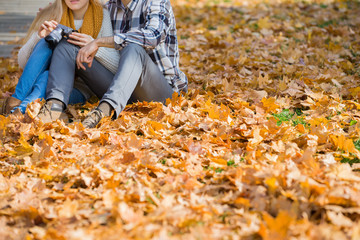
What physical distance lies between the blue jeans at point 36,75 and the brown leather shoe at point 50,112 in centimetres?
19

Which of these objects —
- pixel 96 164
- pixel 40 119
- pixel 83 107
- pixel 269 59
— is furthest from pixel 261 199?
pixel 269 59

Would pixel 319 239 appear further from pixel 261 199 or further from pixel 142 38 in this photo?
pixel 142 38

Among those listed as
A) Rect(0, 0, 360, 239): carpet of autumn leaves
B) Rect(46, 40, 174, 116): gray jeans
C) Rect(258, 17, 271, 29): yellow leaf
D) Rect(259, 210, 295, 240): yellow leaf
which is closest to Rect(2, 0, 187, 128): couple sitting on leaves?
Rect(46, 40, 174, 116): gray jeans

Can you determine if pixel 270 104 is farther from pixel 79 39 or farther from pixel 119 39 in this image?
pixel 79 39

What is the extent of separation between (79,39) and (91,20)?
0.35 meters

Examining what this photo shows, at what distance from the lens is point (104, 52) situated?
2.86 meters

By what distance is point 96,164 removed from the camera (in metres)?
1.98

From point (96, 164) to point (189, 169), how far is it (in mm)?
465

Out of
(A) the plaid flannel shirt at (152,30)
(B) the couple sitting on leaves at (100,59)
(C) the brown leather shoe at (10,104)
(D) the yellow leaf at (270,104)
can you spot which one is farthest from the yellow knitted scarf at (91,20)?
(D) the yellow leaf at (270,104)

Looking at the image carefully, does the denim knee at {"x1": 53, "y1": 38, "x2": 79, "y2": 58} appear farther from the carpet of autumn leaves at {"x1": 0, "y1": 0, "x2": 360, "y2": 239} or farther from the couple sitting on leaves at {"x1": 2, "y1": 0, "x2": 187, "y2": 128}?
the carpet of autumn leaves at {"x1": 0, "y1": 0, "x2": 360, "y2": 239}

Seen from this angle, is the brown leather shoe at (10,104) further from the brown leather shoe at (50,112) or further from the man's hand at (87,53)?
the man's hand at (87,53)

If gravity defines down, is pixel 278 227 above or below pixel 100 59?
below

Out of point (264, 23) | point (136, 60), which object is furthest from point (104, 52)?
point (264, 23)

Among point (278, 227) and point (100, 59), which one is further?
point (100, 59)
